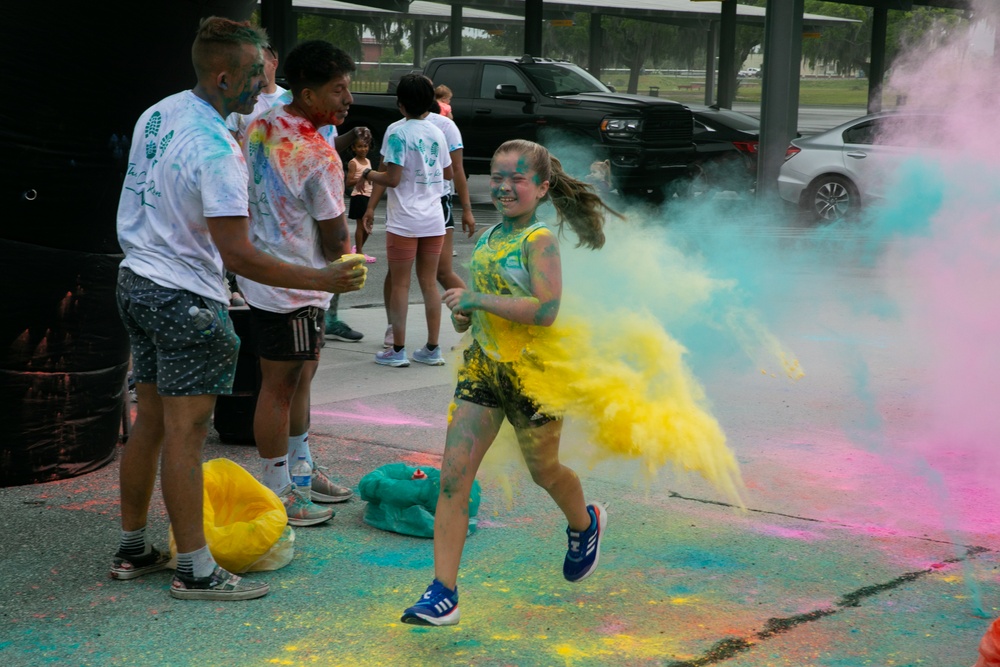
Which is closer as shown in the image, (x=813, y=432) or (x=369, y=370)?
(x=813, y=432)

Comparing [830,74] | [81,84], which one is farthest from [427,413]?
[830,74]

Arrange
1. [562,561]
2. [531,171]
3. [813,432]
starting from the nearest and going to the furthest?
[531,171] < [562,561] < [813,432]

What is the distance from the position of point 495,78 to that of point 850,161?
7937mm

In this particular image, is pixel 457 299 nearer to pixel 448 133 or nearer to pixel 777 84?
pixel 448 133

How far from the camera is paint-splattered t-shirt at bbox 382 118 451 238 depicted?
714 centimetres

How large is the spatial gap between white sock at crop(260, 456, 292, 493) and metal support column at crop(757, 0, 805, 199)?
41.8ft

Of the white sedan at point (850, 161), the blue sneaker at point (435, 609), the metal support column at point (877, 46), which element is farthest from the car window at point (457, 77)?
the metal support column at point (877, 46)

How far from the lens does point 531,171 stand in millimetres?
3572

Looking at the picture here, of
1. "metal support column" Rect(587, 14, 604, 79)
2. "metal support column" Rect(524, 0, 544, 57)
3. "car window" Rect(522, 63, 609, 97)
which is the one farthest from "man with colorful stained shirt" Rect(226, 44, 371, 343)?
"metal support column" Rect(587, 14, 604, 79)

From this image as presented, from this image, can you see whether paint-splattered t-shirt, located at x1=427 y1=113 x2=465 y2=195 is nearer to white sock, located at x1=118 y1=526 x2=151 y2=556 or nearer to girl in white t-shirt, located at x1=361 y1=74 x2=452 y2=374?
girl in white t-shirt, located at x1=361 y1=74 x2=452 y2=374

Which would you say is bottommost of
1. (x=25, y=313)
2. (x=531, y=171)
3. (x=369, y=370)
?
(x=369, y=370)

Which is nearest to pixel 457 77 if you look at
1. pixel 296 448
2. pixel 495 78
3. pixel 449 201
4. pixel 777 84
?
pixel 495 78

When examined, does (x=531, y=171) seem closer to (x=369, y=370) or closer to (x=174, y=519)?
(x=174, y=519)

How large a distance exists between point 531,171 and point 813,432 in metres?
2.87
